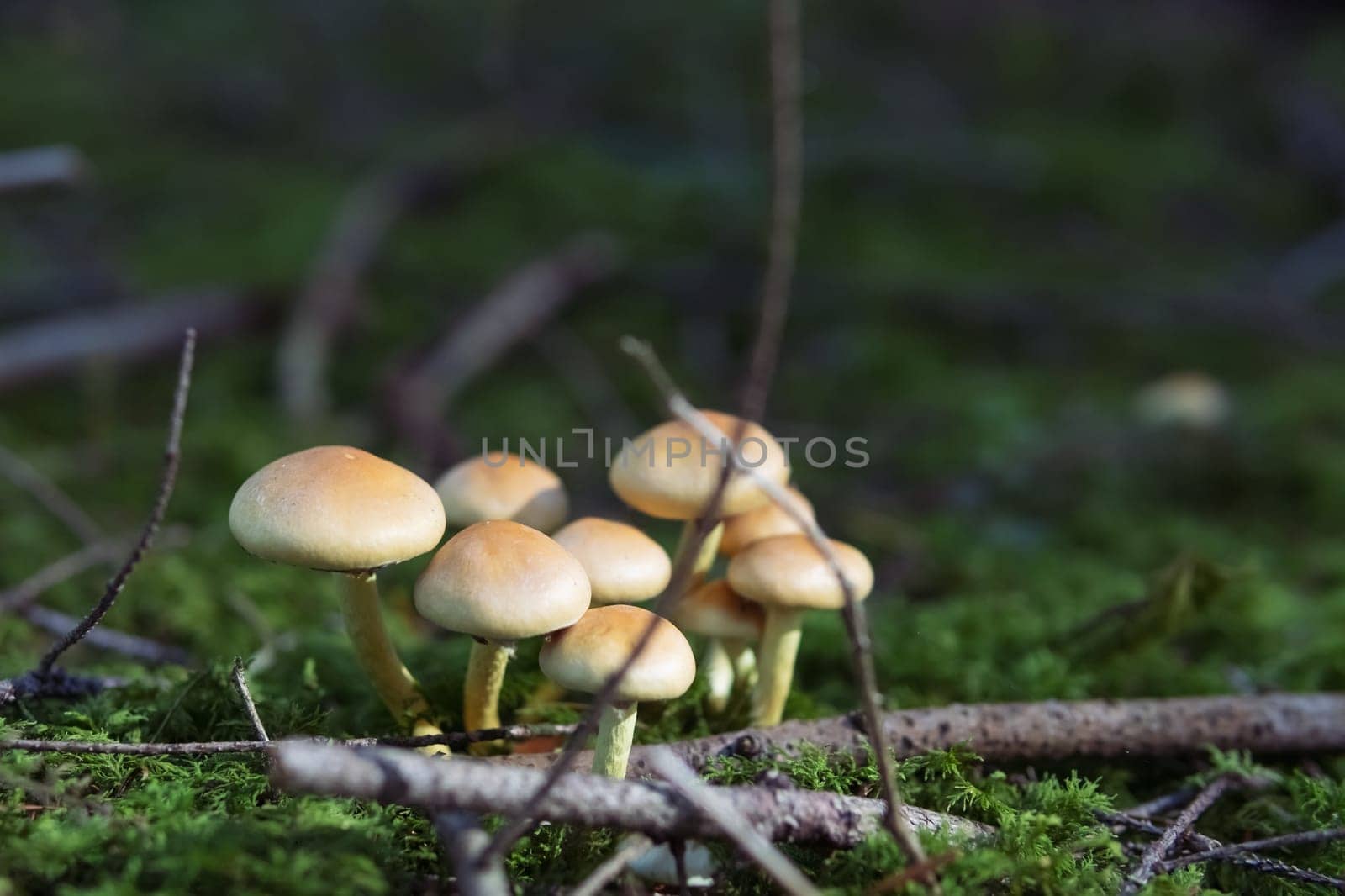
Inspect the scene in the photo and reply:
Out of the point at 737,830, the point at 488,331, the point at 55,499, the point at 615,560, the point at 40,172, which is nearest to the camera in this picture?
the point at 737,830

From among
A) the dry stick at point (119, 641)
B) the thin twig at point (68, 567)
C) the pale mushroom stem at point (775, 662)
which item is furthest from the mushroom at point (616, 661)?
the thin twig at point (68, 567)

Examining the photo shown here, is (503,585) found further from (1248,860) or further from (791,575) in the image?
(1248,860)

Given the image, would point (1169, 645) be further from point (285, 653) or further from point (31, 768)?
point (31, 768)

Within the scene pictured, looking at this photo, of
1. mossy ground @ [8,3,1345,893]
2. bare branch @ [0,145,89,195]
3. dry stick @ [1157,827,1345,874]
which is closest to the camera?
dry stick @ [1157,827,1345,874]

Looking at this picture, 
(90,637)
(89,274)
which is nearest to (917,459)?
(90,637)

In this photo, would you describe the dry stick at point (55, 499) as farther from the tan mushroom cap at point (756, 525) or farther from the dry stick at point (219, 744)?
the tan mushroom cap at point (756, 525)

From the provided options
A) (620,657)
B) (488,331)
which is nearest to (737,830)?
(620,657)

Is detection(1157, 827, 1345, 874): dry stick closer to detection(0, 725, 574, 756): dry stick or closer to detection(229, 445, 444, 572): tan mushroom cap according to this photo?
detection(0, 725, 574, 756): dry stick

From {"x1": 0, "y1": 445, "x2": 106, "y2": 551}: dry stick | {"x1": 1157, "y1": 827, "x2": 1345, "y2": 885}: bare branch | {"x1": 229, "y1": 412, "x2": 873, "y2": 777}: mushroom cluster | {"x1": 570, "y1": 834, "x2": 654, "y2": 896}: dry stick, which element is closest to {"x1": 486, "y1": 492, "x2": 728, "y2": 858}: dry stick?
{"x1": 229, "y1": 412, "x2": 873, "y2": 777}: mushroom cluster
